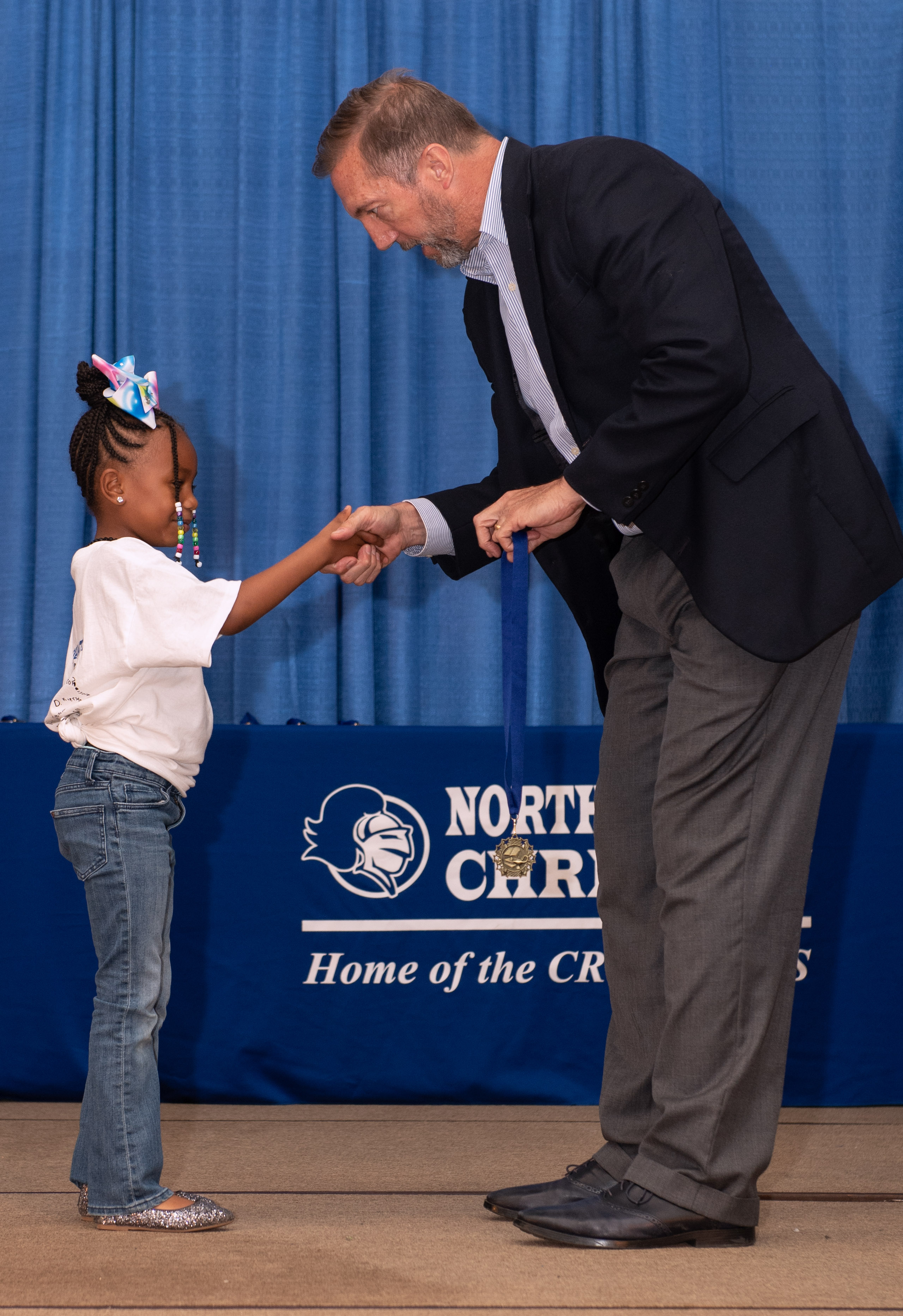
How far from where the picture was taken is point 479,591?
8.27 feet

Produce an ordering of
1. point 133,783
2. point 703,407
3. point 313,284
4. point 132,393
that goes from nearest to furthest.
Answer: point 703,407 → point 133,783 → point 132,393 → point 313,284

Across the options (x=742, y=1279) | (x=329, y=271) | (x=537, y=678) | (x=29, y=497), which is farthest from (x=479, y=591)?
(x=742, y=1279)

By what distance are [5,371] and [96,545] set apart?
50.9 inches

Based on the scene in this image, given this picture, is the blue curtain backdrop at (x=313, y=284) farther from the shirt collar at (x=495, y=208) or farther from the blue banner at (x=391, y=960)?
the shirt collar at (x=495, y=208)

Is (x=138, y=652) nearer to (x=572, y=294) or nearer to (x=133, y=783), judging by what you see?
(x=133, y=783)

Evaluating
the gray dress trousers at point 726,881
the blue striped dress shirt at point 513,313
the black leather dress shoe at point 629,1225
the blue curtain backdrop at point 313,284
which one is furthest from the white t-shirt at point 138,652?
the blue curtain backdrop at point 313,284

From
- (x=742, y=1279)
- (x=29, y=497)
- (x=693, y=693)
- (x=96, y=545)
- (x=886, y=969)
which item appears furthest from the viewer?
(x=29, y=497)

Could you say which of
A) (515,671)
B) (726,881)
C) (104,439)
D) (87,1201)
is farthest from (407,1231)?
(104,439)

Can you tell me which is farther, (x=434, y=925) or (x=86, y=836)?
(x=434, y=925)

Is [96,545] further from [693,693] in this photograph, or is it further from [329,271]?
[329,271]

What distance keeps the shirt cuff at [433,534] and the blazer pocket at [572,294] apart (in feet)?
1.33

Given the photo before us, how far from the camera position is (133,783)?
4.53ft

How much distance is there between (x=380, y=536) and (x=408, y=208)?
42cm

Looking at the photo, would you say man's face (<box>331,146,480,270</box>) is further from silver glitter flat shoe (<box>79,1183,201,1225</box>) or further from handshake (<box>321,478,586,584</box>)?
silver glitter flat shoe (<box>79,1183,201,1225</box>)
